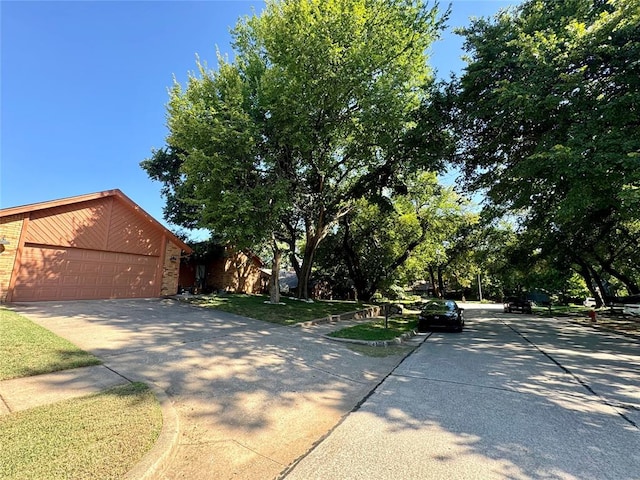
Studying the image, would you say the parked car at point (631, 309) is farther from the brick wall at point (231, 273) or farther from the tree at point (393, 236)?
the brick wall at point (231, 273)

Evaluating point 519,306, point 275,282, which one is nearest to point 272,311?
point 275,282

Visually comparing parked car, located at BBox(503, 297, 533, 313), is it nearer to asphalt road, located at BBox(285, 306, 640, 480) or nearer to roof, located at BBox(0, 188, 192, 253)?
asphalt road, located at BBox(285, 306, 640, 480)

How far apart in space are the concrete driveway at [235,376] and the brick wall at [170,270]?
6.29 meters

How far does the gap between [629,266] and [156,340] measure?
3750 cm

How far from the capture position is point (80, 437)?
3.10 m

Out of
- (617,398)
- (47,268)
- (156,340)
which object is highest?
(47,268)

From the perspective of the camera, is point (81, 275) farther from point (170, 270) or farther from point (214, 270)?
point (214, 270)

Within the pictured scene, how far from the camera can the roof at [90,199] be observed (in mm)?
12828

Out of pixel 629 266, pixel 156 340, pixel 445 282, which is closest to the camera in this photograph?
pixel 156 340

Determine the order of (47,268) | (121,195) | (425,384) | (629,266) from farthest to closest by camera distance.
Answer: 1. (629,266)
2. (121,195)
3. (47,268)
4. (425,384)

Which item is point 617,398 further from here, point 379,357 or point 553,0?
point 553,0

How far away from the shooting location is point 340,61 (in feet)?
43.7

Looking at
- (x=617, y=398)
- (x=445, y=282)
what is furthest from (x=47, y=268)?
(x=445, y=282)

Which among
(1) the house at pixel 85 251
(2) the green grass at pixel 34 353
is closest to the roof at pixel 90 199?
(1) the house at pixel 85 251
